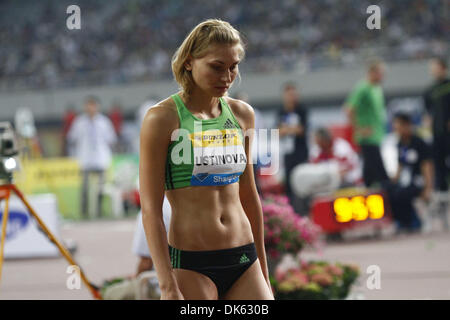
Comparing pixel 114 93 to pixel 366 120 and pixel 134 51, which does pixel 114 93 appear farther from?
pixel 366 120

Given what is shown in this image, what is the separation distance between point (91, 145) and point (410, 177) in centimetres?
716

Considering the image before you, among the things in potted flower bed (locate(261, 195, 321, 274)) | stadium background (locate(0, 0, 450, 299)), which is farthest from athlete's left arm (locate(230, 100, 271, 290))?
stadium background (locate(0, 0, 450, 299))

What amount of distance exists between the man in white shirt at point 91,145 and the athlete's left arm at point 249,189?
1219 centimetres

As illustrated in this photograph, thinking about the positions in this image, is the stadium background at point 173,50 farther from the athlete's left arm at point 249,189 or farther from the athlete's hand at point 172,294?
the athlete's hand at point 172,294

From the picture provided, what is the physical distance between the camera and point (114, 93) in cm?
3030

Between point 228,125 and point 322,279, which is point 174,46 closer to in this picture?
point 322,279

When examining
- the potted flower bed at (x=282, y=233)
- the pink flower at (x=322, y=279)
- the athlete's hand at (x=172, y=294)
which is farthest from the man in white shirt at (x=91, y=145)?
the athlete's hand at (x=172, y=294)

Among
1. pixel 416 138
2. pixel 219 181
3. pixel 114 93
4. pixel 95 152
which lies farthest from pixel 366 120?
pixel 114 93

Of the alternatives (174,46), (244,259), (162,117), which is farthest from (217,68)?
(174,46)

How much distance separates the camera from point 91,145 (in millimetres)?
15453

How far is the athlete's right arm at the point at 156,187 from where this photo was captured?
111 inches

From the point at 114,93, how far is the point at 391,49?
11.0 metres
